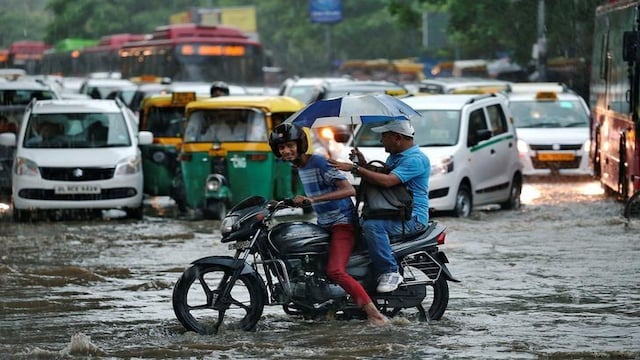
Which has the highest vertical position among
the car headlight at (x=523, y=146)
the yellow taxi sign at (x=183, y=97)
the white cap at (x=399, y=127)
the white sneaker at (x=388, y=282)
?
the white cap at (x=399, y=127)

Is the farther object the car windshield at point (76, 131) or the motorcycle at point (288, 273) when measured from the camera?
the car windshield at point (76, 131)

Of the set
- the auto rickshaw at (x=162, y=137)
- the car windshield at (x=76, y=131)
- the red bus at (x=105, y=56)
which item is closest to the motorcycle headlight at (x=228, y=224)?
the car windshield at (x=76, y=131)

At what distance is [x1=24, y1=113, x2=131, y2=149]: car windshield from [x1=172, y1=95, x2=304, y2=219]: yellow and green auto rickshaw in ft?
4.42

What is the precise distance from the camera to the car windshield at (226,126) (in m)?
18.6

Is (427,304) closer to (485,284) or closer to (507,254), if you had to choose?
(485,284)

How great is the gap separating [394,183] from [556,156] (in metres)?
15.3

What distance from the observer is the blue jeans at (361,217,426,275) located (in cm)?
992

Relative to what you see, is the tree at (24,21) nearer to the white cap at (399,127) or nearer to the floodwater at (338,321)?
the floodwater at (338,321)

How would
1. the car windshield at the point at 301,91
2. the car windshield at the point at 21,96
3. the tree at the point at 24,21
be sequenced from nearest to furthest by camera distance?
1. the car windshield at the point at 21,96
2. the car windshield at the point at 301,91
3. the tree at the point at 24,21

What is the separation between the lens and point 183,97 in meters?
21.5

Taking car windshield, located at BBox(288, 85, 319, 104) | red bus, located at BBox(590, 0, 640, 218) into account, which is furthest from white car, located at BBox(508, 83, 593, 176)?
car windshield, located at BBox(288, 85, 319, 104)

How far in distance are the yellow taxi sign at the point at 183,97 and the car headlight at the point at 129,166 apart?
2.02m

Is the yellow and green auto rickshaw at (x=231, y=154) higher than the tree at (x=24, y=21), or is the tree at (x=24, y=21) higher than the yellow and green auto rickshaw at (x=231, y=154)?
the yellow and green auto rickshaw at (x=231, y=154)

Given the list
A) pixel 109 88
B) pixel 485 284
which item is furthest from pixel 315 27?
pixel 485 284
